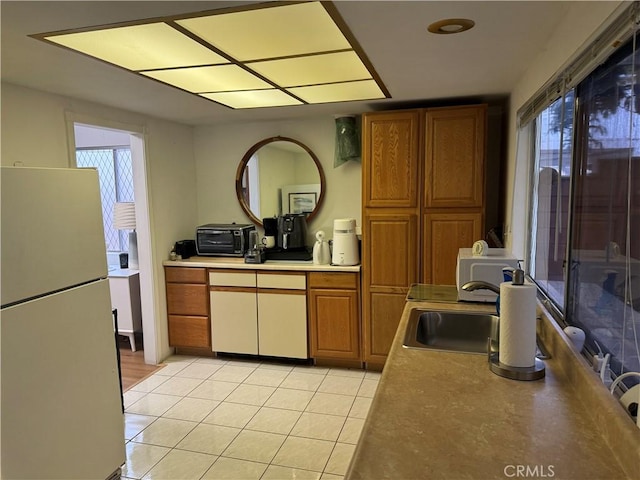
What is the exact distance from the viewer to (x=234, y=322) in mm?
3887

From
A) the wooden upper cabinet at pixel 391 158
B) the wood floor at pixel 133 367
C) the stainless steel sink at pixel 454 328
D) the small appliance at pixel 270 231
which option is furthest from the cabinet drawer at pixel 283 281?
the stainless steel sink at pixel 454 328

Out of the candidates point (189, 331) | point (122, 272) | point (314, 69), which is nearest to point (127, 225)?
point (122, 272)

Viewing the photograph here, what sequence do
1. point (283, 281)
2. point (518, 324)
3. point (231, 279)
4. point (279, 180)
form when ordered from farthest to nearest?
point (279, 180) → point (231, 279) → point (283, 281) → point (518, 324)

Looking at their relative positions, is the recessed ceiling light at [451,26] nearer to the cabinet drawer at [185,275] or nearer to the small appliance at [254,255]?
the small appliance at [254,255]

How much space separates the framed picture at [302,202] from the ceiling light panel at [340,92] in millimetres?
1061

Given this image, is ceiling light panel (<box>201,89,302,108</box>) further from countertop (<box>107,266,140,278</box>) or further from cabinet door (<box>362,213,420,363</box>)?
countertop (<box>107,266,140,278</box>)

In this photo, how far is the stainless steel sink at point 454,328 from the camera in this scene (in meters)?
2.05

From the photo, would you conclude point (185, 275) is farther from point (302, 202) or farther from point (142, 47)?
point (142, 47)

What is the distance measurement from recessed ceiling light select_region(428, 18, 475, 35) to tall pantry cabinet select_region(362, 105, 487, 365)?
1.47m

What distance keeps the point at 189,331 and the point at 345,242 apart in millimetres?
1723

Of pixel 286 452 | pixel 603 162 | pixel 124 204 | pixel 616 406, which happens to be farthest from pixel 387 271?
pixel 124 204

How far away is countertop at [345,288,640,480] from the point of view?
3.19 ft

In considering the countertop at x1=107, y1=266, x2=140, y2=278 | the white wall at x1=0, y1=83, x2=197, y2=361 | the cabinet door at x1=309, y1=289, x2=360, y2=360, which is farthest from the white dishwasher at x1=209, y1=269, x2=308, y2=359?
the countertop at x1=107, y1=266, x2=140, y2=278

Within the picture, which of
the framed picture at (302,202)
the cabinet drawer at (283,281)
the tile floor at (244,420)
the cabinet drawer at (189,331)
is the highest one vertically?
the framed picture at (302,202)
